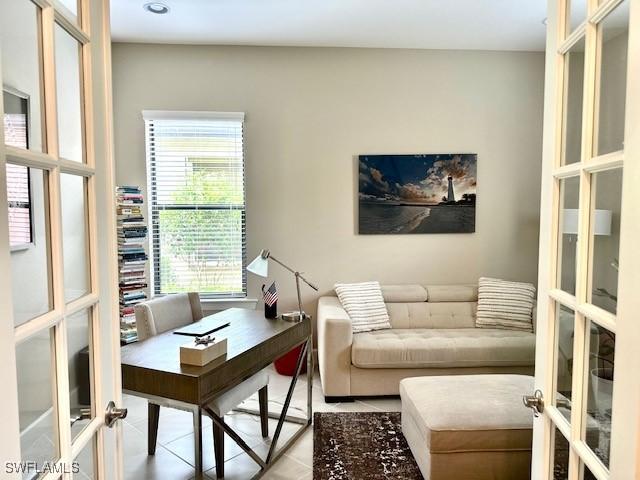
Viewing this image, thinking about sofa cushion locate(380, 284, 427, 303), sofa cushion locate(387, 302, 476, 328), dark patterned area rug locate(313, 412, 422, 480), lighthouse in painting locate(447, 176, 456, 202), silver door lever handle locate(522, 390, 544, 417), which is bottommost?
dark patterned area rug locate(313, 412, 422, 480)

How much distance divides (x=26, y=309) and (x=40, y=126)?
35 centimetres

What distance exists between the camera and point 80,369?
101 cm

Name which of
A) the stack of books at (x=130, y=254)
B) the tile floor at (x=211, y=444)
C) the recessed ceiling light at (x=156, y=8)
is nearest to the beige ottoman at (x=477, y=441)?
the tile floor at (x=211, y=444)

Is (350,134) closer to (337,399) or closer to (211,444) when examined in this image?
(337,399)

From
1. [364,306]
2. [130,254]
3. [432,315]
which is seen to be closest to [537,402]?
[364,306]

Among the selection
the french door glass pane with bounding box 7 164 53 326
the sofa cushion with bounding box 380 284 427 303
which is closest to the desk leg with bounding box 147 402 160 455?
the french door glass pane with bounding box 7 164 53 326

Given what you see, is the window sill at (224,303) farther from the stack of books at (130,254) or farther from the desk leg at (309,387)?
the desk leg at (309,387)

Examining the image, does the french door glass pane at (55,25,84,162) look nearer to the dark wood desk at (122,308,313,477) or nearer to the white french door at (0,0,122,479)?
the white french door at (0,0,122,479)

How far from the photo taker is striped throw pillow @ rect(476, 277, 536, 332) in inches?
138

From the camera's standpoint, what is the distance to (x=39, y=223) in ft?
2.75

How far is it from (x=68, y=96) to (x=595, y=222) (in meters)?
1.21

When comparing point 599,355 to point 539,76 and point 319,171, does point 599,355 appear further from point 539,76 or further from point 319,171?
point 539,76

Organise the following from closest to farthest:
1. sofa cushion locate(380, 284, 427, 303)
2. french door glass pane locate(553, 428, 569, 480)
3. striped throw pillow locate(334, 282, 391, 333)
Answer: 1. french door glass pane locate(553, 428, 569, 480)
2. striped throw pillow locate(334, 282, 391, 333)
3. sofa cushion locate(380, 284, 427, 303)

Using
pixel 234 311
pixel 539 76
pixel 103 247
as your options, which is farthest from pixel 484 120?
pixel 103 247
